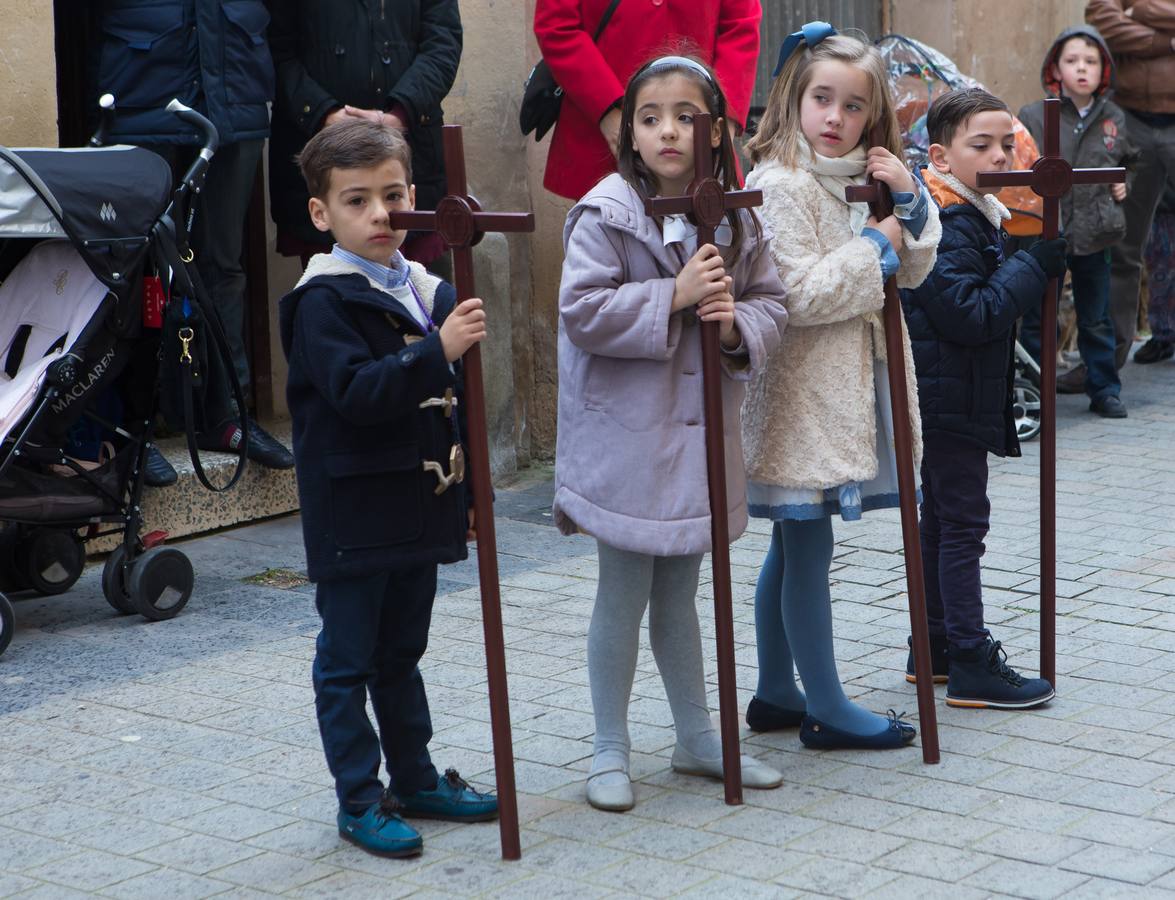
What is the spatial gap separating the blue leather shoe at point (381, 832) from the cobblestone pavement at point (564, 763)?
30 millimetres

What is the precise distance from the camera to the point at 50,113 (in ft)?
20.1

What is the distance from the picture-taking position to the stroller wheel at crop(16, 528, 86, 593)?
568cm

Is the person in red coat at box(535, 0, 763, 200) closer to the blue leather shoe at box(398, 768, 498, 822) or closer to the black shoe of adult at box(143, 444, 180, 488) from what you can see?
the black shoe of adult at box(143, 444, 180, 488)

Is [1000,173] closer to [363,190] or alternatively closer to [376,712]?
[363,190]

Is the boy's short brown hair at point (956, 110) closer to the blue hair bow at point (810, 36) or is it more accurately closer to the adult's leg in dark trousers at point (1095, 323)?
the blue hair bow at point (810, 36)

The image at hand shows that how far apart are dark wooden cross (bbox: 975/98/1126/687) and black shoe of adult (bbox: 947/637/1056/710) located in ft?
0.33

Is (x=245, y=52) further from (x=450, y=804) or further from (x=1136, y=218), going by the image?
(x=1136, y=218)

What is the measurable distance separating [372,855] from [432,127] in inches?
149

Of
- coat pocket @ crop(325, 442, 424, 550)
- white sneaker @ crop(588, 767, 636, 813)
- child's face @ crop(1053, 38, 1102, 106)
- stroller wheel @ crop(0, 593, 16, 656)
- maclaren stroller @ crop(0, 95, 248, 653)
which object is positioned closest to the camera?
coat pocket @ crop(325, 442, 424, 550)

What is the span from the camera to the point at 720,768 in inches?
163

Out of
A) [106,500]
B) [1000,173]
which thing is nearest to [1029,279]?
[1000,173]

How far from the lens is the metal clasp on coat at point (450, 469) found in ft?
12.4

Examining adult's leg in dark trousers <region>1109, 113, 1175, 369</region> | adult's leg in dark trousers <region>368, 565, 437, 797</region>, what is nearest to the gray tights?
adult's leg in dark trousers <region>368, 565, 437, 797</region>

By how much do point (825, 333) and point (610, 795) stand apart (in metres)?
1.21
